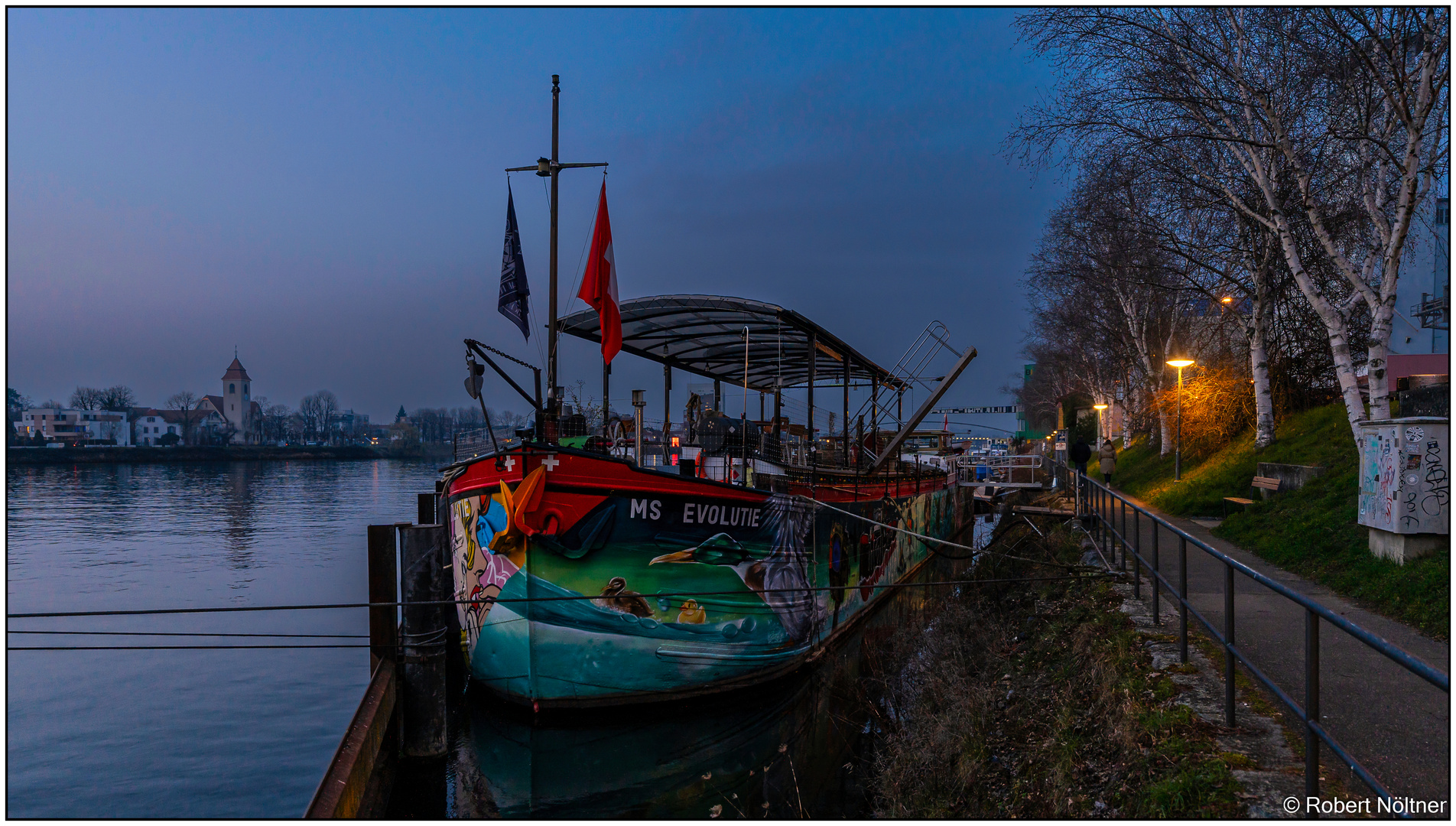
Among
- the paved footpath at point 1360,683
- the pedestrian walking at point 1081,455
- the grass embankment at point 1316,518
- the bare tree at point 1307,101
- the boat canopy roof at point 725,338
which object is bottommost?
the paved footpath at point 1360,683

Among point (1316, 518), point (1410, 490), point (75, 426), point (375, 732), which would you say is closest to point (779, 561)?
point (375, 732)

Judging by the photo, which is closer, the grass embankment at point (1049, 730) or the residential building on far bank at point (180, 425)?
the grass embankment at point (1049, 730)

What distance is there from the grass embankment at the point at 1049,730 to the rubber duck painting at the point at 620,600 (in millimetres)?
2910

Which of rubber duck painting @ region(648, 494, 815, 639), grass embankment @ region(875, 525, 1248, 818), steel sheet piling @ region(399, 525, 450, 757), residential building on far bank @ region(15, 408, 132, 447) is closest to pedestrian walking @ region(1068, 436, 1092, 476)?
grass embankment @ region(875, 525, 1248, 818)

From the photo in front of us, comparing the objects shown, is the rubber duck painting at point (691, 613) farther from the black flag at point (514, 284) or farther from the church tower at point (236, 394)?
the church tower at point (236, 394)

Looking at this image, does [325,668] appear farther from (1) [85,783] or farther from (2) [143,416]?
(2) [143,416]

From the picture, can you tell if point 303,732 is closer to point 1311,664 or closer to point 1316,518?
point 1311,664

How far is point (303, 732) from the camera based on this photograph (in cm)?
1053

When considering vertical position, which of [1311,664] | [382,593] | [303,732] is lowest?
[303,732]

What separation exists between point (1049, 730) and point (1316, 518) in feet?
24.9

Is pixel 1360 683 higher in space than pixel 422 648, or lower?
higher

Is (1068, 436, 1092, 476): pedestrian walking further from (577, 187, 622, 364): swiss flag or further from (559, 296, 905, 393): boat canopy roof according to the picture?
(577, 187, 622, 364): swiss flag

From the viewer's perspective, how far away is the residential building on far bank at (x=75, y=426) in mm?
114750

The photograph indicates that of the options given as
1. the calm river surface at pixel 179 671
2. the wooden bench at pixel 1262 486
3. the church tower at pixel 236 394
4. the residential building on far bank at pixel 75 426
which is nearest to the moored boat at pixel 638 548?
the calm river surface at pixel 179 671
